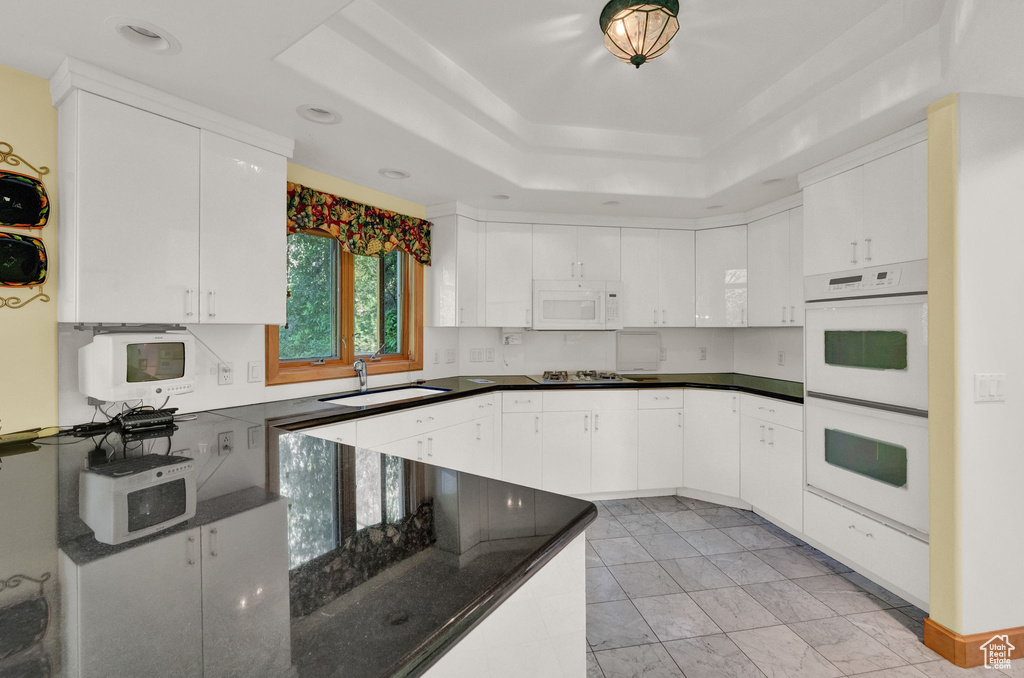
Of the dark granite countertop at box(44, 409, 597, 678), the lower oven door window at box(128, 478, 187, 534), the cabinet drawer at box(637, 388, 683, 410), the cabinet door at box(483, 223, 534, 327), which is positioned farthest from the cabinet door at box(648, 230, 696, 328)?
the lower oven door window at box(128, 478, 187, 534)

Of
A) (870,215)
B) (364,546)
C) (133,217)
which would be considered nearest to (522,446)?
(870,215)

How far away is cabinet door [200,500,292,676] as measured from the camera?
0.49 meters

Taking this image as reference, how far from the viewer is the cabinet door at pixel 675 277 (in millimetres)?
3906

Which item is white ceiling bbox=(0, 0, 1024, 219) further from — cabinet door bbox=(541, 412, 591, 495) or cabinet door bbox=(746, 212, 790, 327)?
cabinet door bbox=(541, 412, 591, 495)

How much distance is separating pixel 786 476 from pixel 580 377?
1.56m

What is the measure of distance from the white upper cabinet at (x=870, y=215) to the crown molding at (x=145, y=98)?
289cm

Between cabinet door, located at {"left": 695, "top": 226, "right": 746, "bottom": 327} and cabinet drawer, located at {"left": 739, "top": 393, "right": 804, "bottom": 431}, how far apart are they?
0.70 m

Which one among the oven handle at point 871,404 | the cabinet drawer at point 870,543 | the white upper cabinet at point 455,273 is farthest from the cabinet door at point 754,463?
the white upper cabinet at point 455,273

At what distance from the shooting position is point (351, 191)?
3.07 m

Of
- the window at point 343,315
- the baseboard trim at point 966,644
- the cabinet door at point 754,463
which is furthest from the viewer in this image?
the cabinet door at point 754,463

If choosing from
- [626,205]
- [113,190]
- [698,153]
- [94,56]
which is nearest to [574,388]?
[626,205]

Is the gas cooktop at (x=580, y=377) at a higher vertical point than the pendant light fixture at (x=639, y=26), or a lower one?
lower

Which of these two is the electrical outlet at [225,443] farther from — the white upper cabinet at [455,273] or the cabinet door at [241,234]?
the white upper cabinet at [455,273]

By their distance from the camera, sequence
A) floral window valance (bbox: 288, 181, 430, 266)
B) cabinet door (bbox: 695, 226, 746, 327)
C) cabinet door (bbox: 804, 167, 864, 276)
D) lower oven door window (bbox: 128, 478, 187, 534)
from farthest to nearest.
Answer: cabinet door (bbox: 695, 226, 746, 327) → floral window valance (bbox: 288, 181, 430, 266) → cabinet door (bbox: 804, 167, 864, 276) → lower oven door window (bbox: 128, 478, 187, 534)
